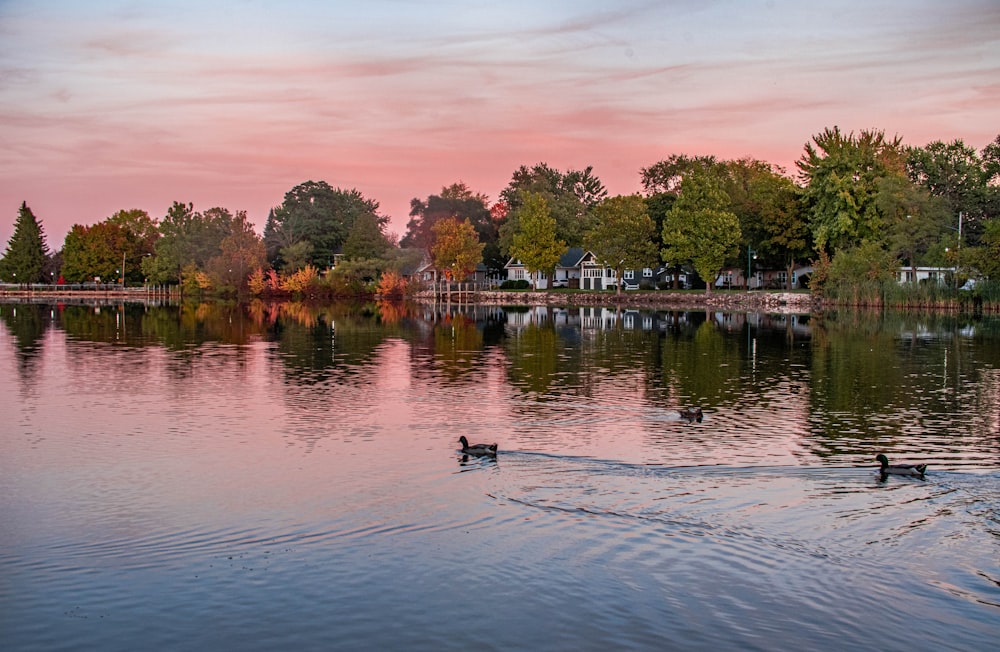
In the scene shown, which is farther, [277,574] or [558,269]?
[558,269]

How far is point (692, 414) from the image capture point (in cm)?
2559

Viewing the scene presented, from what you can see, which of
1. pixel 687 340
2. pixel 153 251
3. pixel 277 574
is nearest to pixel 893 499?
pixel 277 574

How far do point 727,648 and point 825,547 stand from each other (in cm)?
429

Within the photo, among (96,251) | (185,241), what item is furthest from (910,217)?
(96,251)

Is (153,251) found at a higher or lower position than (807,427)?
higher

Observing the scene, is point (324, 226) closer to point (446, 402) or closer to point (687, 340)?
point (687, 340)

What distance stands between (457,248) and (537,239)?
14.7 m

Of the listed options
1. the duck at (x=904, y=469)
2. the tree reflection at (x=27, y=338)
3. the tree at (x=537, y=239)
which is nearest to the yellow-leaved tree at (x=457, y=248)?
the tree at (x=537, y=239)

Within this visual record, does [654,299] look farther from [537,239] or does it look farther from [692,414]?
[692,414]

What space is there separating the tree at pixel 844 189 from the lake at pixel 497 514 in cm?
7065

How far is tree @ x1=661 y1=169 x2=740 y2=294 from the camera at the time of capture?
11394 cm

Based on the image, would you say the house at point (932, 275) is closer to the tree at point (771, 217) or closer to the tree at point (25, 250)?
the tree at point (771, 217)

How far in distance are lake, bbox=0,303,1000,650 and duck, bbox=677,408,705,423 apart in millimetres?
617

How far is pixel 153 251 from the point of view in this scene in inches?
7456
